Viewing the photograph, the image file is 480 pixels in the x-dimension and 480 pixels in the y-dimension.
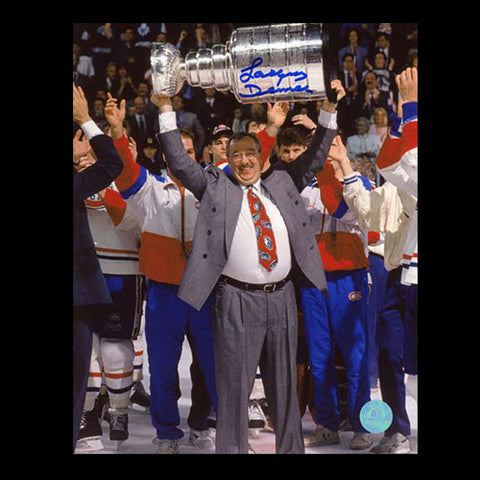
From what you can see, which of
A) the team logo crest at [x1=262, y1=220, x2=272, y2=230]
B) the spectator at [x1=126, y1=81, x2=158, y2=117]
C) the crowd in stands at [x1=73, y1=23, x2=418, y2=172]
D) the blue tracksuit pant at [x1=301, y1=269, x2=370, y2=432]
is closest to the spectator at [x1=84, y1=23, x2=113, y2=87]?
the crowd in stands at [x1=73, y1=23, x2=418, y2=172]

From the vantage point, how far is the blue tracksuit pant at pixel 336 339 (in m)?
4.77

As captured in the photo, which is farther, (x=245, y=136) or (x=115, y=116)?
(x=115, y=116)

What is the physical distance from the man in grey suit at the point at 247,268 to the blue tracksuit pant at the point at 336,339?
0.36 metres

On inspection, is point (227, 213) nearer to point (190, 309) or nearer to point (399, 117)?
point (190, 309)

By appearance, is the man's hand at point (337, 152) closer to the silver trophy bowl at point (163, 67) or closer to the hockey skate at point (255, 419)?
the silver trophy bowl at point (163, 67)

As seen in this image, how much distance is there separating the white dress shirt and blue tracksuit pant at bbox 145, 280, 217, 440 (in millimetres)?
412

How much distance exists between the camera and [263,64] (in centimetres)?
431

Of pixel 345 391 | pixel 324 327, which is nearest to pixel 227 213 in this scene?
pixel 324 327

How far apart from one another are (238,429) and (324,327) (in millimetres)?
799

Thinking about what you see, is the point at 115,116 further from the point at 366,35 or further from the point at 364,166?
the point at 366,35

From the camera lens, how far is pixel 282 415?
4.37 meters

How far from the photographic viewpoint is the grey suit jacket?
4.28 metres

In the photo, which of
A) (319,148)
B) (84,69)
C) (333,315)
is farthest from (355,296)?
(84,69)

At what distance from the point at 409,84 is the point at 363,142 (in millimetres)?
1023
